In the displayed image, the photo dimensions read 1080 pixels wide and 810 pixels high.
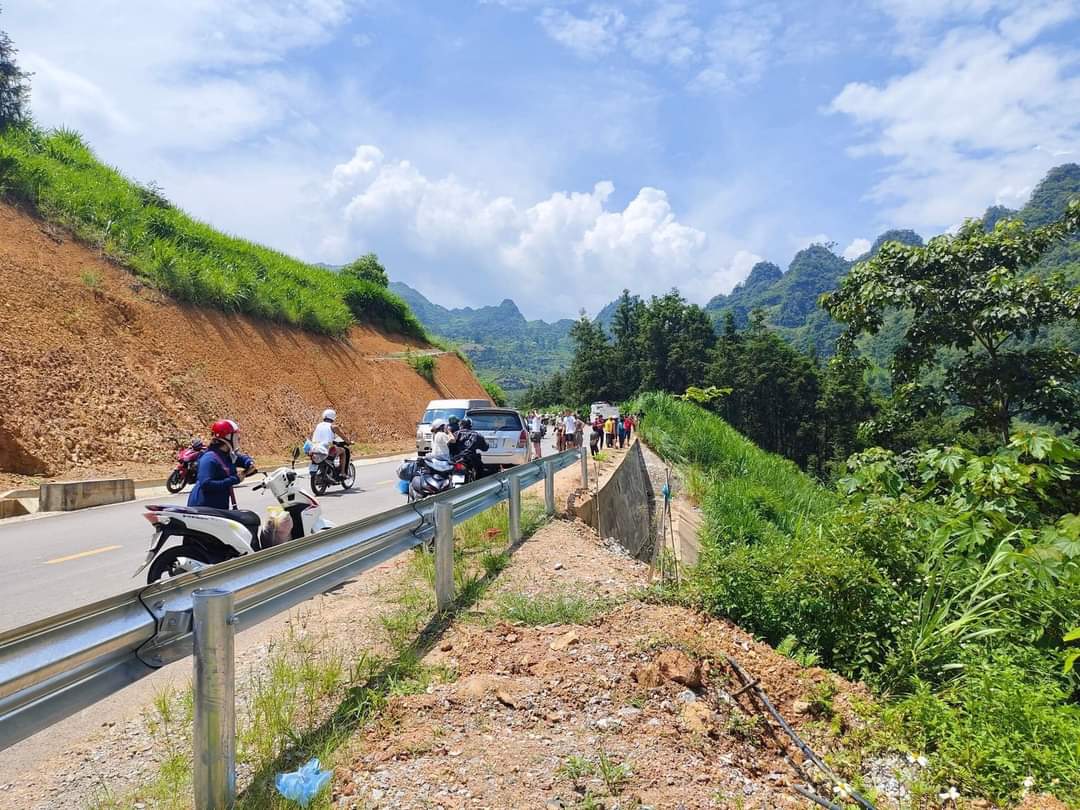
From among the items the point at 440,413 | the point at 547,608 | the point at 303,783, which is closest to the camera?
the point at 303,783

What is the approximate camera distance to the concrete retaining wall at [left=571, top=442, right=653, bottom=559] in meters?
10.9

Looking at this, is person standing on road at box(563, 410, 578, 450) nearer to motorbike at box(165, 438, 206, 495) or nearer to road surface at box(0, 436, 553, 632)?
road surface at box(0, 436, 553, 632)

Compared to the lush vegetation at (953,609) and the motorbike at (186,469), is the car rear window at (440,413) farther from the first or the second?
the lush vegetation at (953,609)

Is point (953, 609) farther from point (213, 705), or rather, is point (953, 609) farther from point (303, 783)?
point (213, 705)

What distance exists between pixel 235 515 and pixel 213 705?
3.46m

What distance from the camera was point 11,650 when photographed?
2.12 metres

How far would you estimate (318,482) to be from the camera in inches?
562

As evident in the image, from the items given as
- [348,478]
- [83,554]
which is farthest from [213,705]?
[348,478]

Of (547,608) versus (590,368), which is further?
(590,368)

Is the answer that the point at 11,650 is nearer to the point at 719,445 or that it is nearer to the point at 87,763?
the point at 87,763

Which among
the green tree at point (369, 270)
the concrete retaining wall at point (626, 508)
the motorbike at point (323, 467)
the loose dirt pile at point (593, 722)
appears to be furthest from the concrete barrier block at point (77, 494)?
the green tree at point (369, 270)

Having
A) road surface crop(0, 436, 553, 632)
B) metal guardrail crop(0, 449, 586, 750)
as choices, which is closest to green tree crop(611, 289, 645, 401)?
road surface crop(0, 436, 553, 632)

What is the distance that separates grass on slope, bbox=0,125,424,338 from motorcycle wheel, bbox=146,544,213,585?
75.9 feet

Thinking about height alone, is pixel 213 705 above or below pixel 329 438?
below
